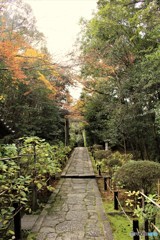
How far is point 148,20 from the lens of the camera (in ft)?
31.2

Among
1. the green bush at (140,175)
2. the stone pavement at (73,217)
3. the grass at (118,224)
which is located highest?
the green bush at (140,175)

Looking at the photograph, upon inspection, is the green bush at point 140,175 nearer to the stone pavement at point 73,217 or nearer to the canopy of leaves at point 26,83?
the stone pavement at point 73,217

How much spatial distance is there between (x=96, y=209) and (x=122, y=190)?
5.70ft

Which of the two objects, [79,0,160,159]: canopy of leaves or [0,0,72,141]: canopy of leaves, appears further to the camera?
[79,0,160,159]: canopy of leaves

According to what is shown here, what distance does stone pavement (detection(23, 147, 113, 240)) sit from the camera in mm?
3818

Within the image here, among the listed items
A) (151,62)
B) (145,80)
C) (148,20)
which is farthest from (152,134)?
(148,20)

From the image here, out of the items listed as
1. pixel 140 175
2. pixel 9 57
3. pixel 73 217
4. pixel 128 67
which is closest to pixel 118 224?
pixel 73 217

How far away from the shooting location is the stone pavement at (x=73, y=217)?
12.5 feet

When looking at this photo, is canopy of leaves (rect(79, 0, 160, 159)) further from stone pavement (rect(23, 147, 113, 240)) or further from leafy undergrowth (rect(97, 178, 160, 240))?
leafy undergrowth (rect(97, 178, 160, 240))

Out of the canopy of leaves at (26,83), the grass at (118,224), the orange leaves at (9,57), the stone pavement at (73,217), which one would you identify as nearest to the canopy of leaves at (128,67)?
the canopy of leaves at (26,83)

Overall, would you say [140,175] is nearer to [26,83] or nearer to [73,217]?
[73,217]

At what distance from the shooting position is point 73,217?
4.65m

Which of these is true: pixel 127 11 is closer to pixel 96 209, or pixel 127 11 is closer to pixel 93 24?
pixel 93 24

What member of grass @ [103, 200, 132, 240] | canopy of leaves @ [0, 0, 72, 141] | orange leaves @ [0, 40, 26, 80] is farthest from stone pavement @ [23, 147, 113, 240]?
orange leaves @ [0, 40, 26, 80]
